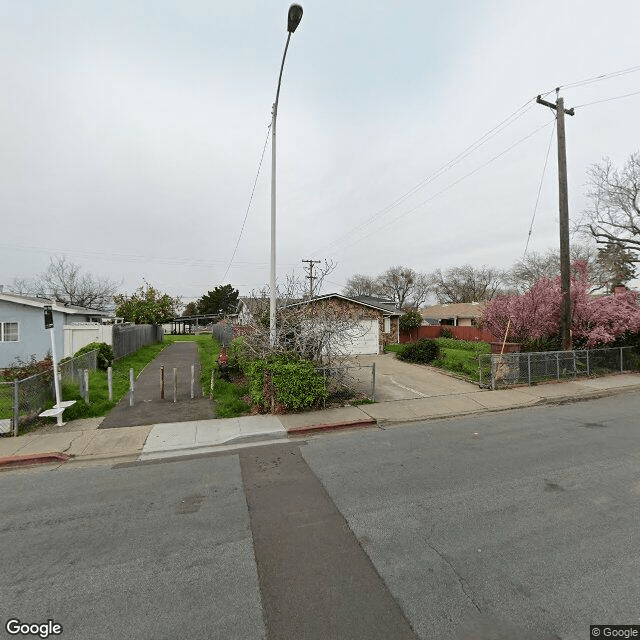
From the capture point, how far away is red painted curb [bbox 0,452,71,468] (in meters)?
5.93

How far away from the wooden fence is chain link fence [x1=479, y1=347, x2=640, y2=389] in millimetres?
13376

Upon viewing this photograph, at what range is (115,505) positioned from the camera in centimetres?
441

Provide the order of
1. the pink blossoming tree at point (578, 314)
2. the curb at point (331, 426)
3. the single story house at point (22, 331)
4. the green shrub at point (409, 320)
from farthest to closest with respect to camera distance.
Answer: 1. the green shrub at point (409, 320)
2. the single story house at point (22, 331)
3. the pink blossoming tree at point (578, 314)
4. the curb at point (331, 426)

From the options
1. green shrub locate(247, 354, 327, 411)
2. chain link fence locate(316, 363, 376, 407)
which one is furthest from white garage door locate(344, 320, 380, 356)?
green shrub locate(247, 354, 327, 411)

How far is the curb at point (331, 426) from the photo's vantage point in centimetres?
742

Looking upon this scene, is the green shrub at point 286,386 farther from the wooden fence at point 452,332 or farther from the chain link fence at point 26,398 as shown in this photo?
the wooden fence at point 452,332

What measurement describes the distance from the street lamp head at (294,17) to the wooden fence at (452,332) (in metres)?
22.5

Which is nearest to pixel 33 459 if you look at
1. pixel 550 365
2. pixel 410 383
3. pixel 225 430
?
pixel 225 430

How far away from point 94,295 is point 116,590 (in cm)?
4934
